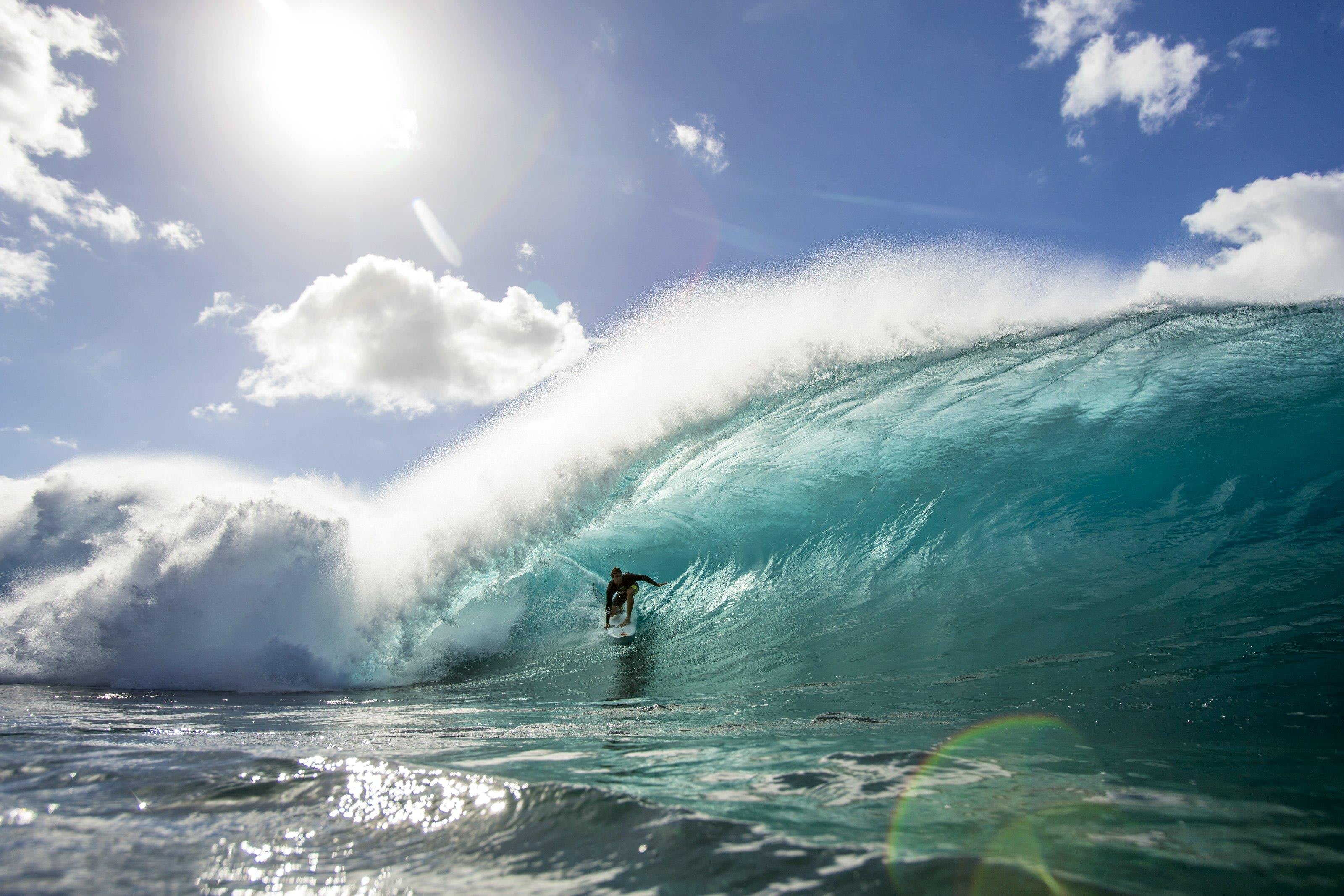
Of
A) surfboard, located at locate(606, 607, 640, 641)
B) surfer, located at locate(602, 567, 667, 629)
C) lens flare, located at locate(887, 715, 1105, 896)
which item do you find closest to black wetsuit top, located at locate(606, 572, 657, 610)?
surfer, located at locate(602, 567, 667, 629)

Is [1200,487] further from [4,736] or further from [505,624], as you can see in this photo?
[4,736]

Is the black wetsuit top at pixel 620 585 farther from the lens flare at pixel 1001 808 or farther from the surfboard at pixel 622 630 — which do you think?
the lens flare at pixel 1001 808

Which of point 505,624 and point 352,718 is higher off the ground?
point 505,624

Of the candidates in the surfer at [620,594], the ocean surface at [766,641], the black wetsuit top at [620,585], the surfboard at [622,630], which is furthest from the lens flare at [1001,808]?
the black wetsuit top at [620,585]

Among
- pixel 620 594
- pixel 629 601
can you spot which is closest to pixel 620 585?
pixel 620 594

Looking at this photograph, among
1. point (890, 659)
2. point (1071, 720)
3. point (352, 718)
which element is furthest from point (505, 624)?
point (1071, 720)

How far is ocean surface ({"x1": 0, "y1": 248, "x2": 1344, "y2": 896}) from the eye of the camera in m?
1.50

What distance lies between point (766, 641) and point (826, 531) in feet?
8.53

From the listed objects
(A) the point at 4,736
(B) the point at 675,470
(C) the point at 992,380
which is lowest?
(A) the point at 4,736

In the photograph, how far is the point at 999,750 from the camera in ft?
8.23

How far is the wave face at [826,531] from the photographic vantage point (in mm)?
5426

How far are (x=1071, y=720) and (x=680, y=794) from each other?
2236mm

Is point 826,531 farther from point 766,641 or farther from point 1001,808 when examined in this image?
point 1001,808

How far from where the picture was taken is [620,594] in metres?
8.94
